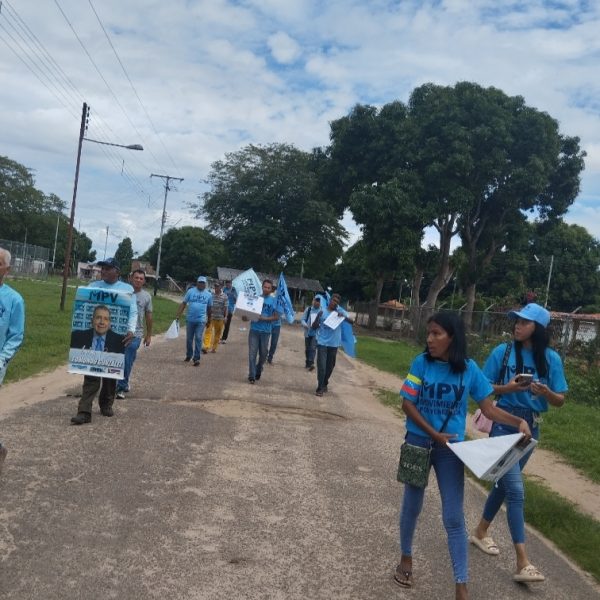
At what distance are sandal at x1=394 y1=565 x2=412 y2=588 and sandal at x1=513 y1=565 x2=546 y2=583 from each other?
0.77 metres

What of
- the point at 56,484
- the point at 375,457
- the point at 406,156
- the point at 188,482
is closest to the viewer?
the point at 56,484

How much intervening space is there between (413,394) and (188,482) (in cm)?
237

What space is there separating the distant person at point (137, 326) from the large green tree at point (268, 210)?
1412 inches

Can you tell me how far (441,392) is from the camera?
3.90 metres

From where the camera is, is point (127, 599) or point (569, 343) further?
point (569, 343)

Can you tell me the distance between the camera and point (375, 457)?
280 inches

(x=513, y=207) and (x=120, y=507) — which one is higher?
(x=513, y=207)

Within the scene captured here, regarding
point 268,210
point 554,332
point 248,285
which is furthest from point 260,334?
point 268,210

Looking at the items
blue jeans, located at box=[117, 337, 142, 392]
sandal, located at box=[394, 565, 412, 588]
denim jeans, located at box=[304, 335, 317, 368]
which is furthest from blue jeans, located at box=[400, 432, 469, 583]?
denim jeans, located at box=[304, 335, 317, 368]

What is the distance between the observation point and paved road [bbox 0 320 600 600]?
147 inches

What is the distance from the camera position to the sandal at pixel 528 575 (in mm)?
4191

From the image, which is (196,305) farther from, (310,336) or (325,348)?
(310,336)

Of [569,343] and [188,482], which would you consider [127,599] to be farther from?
[569,343]

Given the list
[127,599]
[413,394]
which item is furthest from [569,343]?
[127,599]
